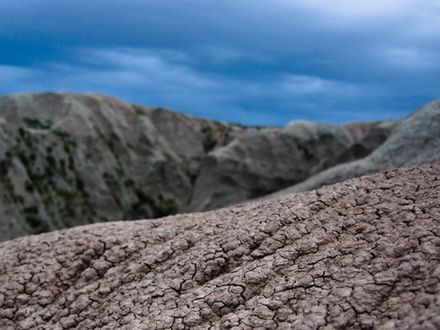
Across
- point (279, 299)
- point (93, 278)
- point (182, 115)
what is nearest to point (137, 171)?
point (182, 115)

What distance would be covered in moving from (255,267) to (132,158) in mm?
30310

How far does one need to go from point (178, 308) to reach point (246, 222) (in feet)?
6.60

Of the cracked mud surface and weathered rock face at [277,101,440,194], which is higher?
weathered rock face at [277,101,440,194]

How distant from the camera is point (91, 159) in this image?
36.1 metres

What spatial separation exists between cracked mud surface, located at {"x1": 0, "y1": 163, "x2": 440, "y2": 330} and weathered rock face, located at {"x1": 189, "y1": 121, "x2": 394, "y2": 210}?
23.1m

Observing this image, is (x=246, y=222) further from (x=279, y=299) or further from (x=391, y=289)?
(x=391, y=289)

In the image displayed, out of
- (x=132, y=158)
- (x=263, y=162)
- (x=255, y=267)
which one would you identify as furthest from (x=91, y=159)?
(x=255, y=267)

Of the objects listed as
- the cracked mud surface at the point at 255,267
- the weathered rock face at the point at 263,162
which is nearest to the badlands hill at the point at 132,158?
the weathered rock face at the point at 263,162

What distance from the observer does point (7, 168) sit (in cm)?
3034

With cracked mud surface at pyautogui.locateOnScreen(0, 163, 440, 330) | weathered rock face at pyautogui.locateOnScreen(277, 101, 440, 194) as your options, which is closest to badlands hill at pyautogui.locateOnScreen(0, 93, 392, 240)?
weathered rock face at pyautogui.locateOnScreen(277, 101, 440, 194)

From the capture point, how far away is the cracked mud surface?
298 inches

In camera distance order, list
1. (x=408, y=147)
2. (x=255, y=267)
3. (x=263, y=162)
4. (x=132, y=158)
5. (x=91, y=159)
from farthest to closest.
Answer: (x=132, y=158), (x=263, y=162), (x=91, y=159), (x=408, y=147), (x=255, y=267)

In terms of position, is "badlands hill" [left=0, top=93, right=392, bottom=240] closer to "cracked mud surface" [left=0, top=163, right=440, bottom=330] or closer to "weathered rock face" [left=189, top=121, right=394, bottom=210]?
"weathered rock face" [left=189, top=121, right=394, bottom=210]

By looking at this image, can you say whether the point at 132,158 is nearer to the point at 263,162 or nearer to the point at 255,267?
the point at 263,162
